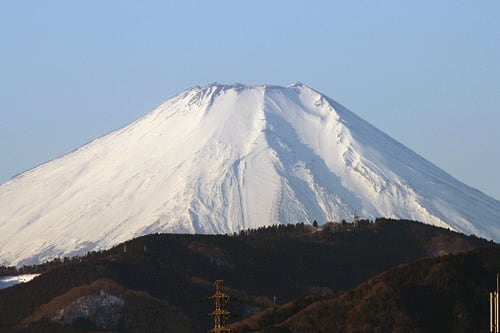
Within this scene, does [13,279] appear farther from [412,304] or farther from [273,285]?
[412,304]

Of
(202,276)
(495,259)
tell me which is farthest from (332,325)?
(202,276)

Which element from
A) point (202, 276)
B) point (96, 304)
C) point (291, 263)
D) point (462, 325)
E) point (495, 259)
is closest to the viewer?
point (462, 325)

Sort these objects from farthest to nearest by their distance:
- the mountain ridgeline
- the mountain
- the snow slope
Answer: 1. the snow slope
2. the mountain ridgeline
3. the mountain

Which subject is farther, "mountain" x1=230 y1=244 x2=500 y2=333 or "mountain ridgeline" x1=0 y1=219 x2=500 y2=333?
"mountain ridgeline" x1=0 y1=219 x2=500 y2=333

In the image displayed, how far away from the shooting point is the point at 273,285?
174 meters

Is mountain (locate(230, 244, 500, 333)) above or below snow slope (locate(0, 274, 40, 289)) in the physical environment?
below

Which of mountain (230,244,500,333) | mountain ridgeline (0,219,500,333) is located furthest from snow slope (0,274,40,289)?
mountain (230,244,500,333)

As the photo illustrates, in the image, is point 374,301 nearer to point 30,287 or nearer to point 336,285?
point 30,287

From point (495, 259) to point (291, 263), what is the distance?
5425cm

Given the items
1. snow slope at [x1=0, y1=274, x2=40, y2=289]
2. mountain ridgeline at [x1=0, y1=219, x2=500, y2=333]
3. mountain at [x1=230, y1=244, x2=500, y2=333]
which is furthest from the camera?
snow slope at [x1=0, y1=274, x2=40, y2=289]

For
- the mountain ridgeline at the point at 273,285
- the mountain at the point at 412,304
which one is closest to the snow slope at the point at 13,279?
the mountain ridgeline at the point at 273,285

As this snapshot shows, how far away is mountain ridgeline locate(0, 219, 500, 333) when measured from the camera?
4830 inches

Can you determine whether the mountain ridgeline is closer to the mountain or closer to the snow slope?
the mountain

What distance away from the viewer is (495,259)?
130 meters
